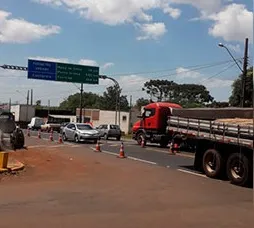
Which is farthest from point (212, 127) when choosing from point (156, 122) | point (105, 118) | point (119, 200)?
point (105, 118)

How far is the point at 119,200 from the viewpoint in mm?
10812

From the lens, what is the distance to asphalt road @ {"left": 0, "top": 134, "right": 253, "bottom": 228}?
852cm

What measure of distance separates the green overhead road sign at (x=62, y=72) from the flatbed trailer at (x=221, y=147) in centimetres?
3222

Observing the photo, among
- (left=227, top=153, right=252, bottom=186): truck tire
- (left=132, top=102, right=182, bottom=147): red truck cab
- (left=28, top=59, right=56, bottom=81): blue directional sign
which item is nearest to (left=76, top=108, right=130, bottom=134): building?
(left=28, top=59, right=56, bottom=81): blue directional sign

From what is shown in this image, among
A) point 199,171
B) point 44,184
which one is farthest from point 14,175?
point 199,171

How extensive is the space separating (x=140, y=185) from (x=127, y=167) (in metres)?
4.90

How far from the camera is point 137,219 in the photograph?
8.69 meters

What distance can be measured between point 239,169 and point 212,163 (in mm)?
1666

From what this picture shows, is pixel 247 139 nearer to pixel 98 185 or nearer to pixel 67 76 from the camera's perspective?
pixel 98 185

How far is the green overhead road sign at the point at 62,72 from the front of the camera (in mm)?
48469

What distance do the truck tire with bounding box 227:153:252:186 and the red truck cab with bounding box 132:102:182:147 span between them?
1587 cm

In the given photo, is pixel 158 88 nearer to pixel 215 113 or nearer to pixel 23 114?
pixel 23 114

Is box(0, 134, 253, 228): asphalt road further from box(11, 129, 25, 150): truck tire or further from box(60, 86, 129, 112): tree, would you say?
box(60, 86, 129, 112): tree

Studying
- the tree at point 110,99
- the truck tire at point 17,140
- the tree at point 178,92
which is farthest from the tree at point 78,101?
the truck tire at point 17,140
